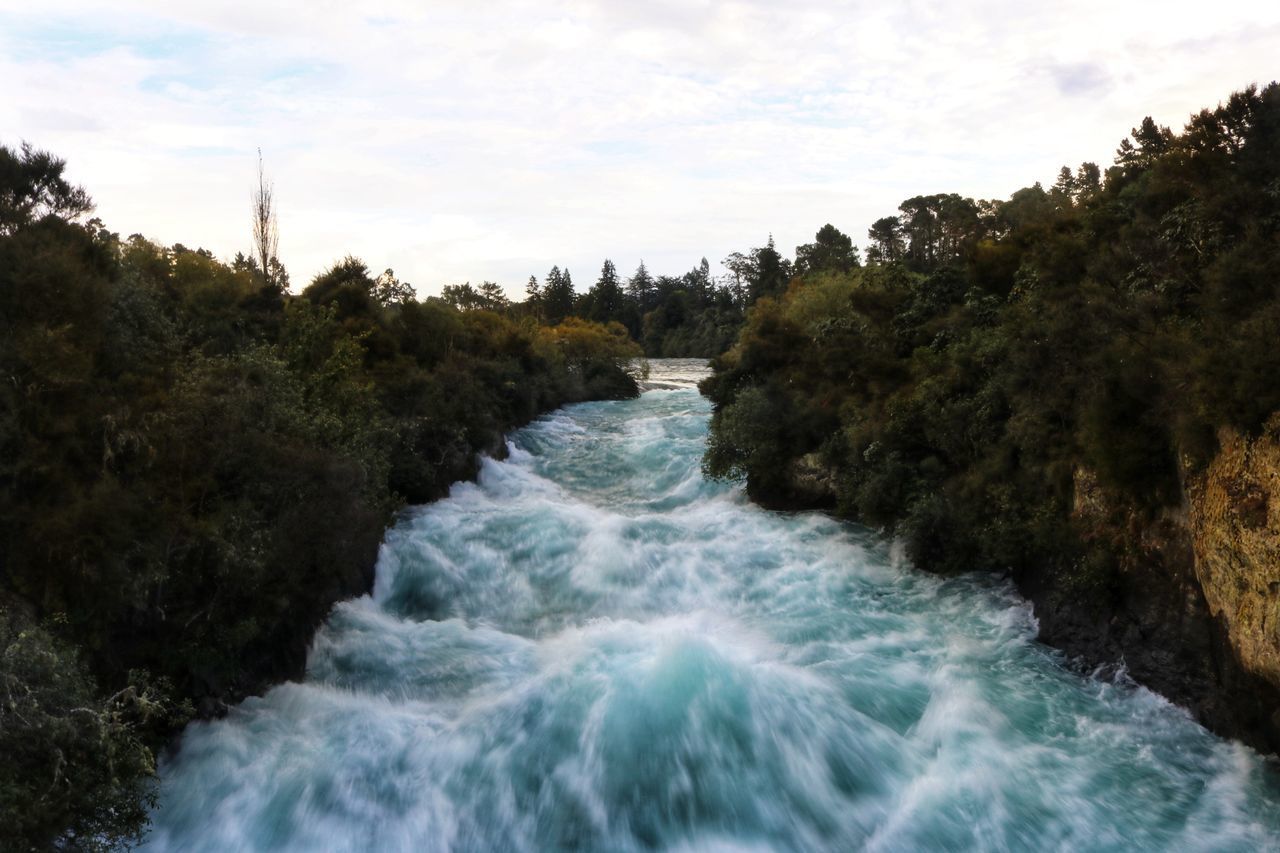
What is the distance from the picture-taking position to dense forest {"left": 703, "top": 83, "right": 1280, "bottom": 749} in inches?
358

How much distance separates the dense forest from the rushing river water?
96 centimetres

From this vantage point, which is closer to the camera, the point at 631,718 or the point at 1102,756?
the point at 1102,756

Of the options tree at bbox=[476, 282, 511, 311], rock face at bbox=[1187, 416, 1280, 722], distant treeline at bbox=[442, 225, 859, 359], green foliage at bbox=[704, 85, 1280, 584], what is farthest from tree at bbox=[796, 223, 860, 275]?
rock face at bbox=[1187, 416, 1280, 722]

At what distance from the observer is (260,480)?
1036 cm

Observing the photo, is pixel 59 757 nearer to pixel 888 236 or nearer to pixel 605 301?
pixel 888 236

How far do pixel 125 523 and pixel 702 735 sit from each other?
6578 mm

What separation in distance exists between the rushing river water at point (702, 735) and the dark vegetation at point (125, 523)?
1034mm

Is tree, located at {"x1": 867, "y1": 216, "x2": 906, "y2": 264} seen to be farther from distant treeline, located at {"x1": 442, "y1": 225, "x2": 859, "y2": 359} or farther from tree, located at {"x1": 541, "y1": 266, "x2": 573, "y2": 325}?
tree, located at {"x1": 541, "y1": 266, "x2": 573, "y2": 325}

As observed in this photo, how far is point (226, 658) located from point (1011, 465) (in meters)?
11.5

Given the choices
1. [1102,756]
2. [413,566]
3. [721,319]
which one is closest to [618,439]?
[413,566]

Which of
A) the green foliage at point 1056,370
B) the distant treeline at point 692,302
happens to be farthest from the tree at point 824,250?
the green foliage at point 1056,370

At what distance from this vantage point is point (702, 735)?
9336 mm

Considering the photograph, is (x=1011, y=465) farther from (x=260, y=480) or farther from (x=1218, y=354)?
(x=260, y=480)

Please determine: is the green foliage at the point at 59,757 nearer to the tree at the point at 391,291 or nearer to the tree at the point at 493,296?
the tree at the point at 391,291
